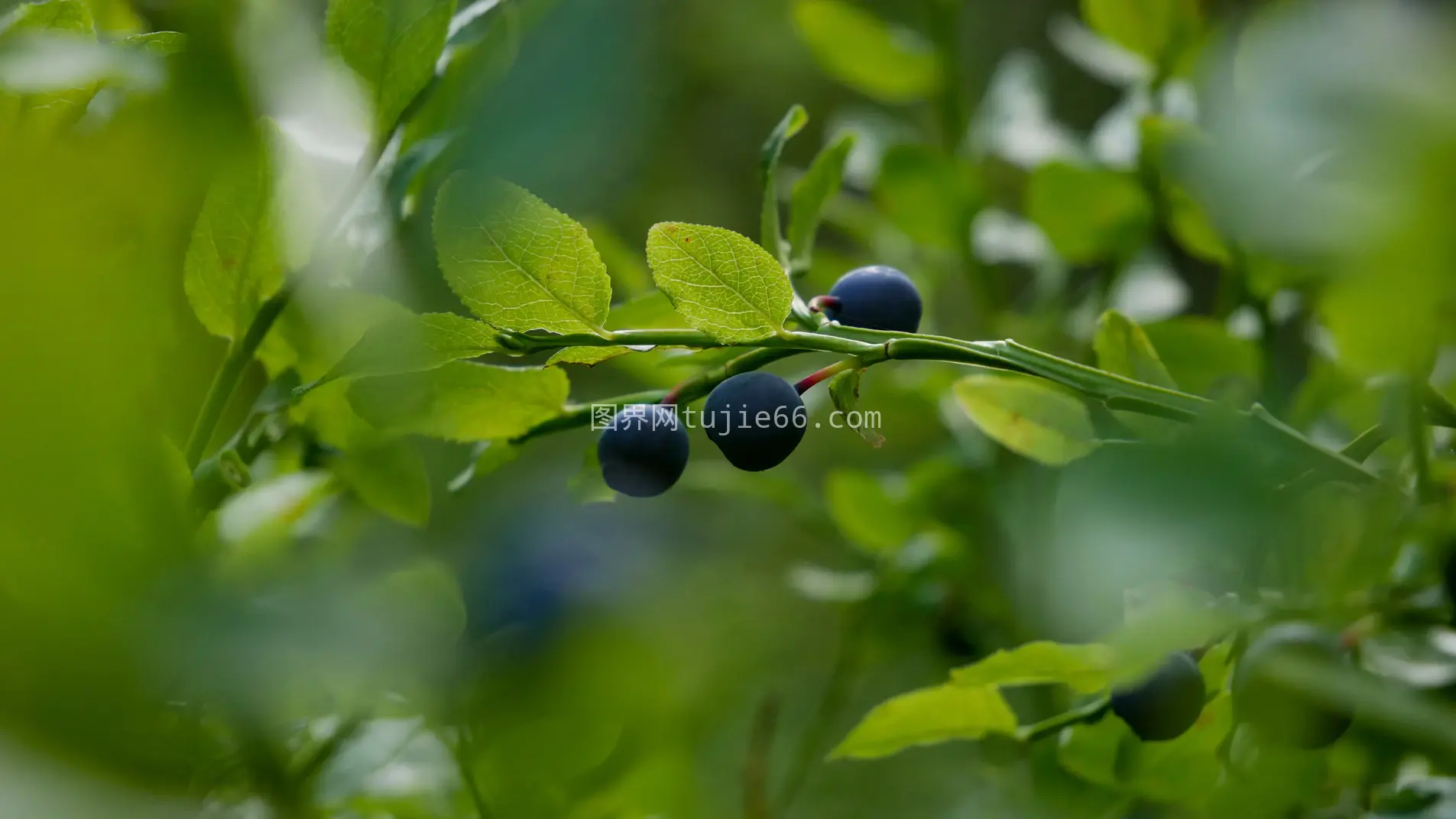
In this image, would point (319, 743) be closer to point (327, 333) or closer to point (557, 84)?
point (327, 333)

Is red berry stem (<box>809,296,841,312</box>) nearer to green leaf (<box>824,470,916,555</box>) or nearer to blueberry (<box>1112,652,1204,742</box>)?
blueberry (<box>1112,652,1204,742</box>)

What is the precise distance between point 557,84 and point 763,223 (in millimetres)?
161

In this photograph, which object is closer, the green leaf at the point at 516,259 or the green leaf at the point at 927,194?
the green leaf at the point at 516,259

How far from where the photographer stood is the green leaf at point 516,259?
1.35ft

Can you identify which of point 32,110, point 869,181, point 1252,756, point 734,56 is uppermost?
point 32,110

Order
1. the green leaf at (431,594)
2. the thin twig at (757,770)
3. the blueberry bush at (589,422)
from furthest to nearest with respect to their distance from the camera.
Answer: the thin twig at (757,770) < the green leaf at (431,594) < the blueberry bush at (589,422)

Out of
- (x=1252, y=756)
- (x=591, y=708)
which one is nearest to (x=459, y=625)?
(x=591, y=708)

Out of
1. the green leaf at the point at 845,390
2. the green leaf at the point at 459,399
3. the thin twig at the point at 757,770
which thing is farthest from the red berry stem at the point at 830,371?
the thin twig at the point at 757,770

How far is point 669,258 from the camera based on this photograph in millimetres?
419

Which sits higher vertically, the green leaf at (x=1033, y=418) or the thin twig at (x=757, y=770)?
the green leaf at (x=1033, y=418)

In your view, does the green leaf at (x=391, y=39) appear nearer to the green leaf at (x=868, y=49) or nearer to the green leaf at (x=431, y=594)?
the green leaf at (x=431, y=594)

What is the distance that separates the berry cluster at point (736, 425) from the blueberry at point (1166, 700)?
0.60 ft

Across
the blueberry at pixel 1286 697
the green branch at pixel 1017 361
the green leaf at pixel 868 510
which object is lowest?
the green leaf at pixel 868 510

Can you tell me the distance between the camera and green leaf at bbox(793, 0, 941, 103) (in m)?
1.08
